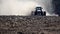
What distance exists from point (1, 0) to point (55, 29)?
3678 millimetres

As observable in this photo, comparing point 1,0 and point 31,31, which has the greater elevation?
point 1,0

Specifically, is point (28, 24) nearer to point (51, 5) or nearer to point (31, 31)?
point (31, 31)

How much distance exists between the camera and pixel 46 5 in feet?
15.9

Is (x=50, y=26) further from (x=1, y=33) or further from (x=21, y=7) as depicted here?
(x=21, y=7)

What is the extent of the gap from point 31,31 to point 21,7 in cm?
402

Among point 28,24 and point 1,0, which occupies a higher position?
point 1,0

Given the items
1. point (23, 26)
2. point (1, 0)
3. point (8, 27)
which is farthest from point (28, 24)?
point (1, 0)

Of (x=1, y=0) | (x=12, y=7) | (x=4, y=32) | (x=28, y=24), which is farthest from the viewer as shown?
(x=12, y=7)

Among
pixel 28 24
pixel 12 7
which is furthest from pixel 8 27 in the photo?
pixel 12 7

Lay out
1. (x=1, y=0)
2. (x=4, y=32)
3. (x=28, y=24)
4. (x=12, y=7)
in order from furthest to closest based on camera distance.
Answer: (x=12, y=7), (x=1, y=0), (x=28, y=24), (x=4, y=32)

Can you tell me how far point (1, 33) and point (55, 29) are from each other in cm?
43

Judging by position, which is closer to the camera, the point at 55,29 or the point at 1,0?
the point at 55,29

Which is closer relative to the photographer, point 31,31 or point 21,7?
point 31,31

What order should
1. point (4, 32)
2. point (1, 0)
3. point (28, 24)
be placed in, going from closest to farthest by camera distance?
point (4, 32) < point (28, 24) < point (1, 0)
